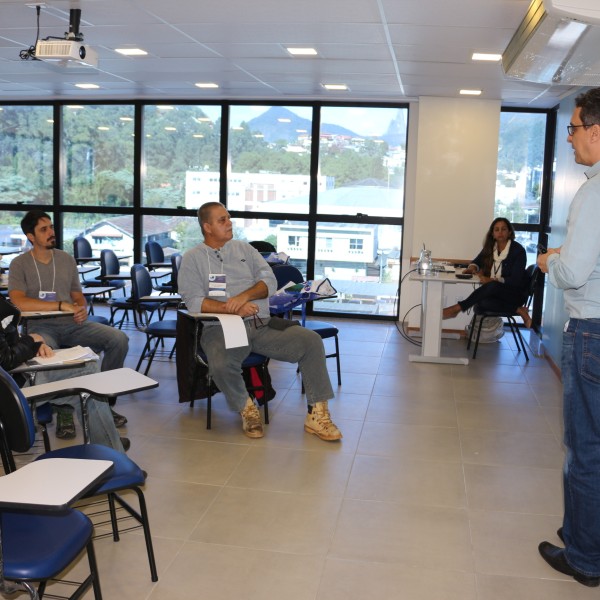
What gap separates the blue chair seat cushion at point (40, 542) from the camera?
2.01 metres

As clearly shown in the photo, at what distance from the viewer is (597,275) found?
273cm

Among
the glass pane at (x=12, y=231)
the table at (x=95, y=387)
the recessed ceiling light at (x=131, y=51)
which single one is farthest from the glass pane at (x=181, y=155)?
the table at (x=95, y=387)

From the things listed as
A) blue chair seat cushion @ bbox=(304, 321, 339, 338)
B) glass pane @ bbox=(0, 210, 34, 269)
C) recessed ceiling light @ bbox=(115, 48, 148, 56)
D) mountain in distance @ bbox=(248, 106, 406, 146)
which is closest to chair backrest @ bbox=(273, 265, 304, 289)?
blue chair seat cushion @ bbox=(304, 321, 339, 338)

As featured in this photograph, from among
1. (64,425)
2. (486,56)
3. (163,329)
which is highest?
(486,56)

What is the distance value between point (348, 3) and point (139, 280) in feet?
9.52

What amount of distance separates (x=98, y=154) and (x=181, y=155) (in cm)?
122

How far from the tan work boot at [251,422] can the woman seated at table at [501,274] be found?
3.27 m

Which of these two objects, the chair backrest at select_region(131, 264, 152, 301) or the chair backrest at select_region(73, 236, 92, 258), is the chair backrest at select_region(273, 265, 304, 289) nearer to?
the chair backrest at select_region(131, 264, 152, 301)

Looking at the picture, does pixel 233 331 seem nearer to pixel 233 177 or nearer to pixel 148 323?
pixel 148 323

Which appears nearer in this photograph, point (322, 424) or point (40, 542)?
point (40, 542)

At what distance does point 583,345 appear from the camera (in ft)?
9.00

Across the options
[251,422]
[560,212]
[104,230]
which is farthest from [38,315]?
[104,230]

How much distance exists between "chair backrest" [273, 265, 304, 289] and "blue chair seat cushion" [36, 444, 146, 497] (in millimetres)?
3434

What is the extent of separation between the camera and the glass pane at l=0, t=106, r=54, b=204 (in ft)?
33.4
